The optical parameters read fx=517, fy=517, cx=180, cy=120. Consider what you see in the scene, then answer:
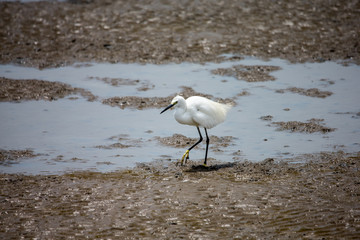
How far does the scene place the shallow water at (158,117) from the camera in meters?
8.09

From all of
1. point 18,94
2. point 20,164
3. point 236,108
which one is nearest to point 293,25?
point 236,108

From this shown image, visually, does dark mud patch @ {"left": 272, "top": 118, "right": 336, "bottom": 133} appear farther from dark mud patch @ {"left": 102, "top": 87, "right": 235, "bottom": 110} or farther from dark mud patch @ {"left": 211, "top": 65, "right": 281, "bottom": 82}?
dark mud patch @ {"left": 211, "top": 65, "right": 281, "bottom": 82}

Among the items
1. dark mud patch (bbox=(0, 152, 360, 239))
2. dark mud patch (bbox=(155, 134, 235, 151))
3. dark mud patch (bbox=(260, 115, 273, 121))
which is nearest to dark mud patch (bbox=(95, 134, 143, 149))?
dark mud patch (bbox=(155, 134, 235, 151))

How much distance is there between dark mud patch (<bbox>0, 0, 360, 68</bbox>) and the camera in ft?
43.5

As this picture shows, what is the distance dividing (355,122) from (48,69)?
7171mm

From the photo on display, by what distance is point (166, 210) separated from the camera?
6.08 metres

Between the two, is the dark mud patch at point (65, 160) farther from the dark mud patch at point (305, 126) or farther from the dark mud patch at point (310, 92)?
the dark mud patch at point (310, 92)

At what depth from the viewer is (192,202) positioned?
6250 millimetres

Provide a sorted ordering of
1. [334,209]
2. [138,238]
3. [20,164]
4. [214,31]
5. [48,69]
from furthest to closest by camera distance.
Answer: [214,31] < [48,69] < [20,164] < [334,209] < [138,238]

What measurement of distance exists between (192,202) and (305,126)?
3.60 metres

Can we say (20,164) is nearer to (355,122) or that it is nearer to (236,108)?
(236,108)

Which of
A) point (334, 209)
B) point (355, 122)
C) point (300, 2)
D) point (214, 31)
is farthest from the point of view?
point (300, 2)

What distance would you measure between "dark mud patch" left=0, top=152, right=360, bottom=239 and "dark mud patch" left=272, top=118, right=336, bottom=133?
1.30 m

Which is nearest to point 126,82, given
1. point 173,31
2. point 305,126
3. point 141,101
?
point 141,101
